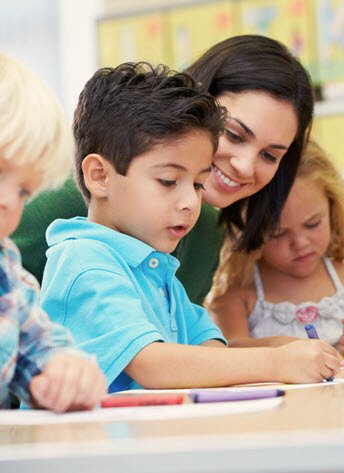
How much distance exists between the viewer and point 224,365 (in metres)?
1.01

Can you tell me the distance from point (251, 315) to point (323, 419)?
132 centimetres

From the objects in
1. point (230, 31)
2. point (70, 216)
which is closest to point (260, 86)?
point (70, 216)

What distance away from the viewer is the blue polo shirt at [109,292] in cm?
97

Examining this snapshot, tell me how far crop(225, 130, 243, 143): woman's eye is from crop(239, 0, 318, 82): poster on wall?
8.01 feet

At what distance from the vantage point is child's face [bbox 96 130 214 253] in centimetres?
110

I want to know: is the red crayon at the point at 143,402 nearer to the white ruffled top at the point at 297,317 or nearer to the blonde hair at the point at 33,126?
the blonde hair at the point at 33,126

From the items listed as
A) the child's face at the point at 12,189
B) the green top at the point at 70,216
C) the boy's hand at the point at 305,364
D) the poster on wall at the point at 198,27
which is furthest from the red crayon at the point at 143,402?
the poster on wall at the point at 198,27

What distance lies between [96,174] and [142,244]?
11 cm

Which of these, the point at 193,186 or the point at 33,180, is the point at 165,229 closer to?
the point at 193,186

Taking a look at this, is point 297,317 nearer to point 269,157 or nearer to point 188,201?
point 269,157

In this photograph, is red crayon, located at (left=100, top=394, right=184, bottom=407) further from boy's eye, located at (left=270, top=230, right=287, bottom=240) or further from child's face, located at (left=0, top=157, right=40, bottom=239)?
boy's eye, located at (left=270, top=230, right=287, bottom=240)

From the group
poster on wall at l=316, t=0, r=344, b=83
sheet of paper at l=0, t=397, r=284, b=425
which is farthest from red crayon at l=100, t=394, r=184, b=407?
poster on wall at l=316, t=0, r=344, b=83

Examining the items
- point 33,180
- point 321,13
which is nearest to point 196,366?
point 33,180

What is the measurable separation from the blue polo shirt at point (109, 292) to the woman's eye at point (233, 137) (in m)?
0.40
